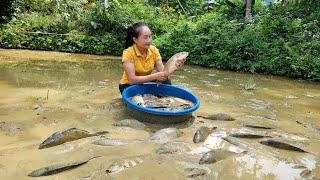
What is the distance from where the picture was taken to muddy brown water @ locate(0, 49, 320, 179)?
10.5ft

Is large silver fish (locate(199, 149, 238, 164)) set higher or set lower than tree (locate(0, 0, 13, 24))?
lower

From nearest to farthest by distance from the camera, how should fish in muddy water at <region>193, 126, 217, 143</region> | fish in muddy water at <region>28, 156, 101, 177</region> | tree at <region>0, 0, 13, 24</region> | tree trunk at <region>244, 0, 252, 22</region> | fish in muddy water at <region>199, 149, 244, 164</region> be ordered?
fish in muddy water at <region>28, 156, 101, 177</region>
fish in muddy water at <region>199, 149, 244, 164</region>
fish in muddy water at <region>193, 126, 217, 143</region>
tree trunk at <region>244, 0, 252, 22</region>
tree at <region>0, 0, 13, 24</region>

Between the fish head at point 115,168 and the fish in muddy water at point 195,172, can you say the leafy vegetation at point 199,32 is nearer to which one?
the fish in muddy water at point 195,172

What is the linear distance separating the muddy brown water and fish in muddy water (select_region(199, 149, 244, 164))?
55 mm

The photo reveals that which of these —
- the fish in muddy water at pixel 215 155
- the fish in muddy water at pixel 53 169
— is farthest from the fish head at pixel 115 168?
the fish in muddy water at pixel 215 155

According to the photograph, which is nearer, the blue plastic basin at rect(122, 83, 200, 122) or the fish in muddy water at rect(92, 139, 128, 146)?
the fish in muddy water at rect(92, 139, 128, 146)

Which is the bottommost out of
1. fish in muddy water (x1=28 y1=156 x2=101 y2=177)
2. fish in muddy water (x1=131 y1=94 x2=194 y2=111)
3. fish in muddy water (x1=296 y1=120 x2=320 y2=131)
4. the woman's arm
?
fish in muddy water (x1=296 y1=120 x2=320 y2=131)

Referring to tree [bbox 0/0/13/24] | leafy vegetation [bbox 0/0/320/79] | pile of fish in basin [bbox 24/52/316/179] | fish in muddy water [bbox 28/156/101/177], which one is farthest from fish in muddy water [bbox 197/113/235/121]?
tree [bbox 0/0/13/24]

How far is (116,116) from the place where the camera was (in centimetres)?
489

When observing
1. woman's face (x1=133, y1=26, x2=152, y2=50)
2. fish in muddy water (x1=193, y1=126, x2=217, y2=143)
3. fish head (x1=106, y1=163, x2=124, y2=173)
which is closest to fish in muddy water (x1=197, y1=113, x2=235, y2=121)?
fish in muddy water (x1=193, y1=126, x2=217, y2=143)

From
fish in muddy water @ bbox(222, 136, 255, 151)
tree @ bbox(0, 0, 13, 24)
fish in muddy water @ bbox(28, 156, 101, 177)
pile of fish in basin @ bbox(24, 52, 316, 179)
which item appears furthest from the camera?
tree @ bbox(0, 0, 13, 24)

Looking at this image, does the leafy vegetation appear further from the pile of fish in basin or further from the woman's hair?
the pile of fish in basin

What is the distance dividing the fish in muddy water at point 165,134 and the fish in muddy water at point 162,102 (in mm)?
570

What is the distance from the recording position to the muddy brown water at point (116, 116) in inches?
126
